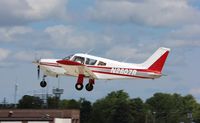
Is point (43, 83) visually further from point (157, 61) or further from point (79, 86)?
point (157, 61)

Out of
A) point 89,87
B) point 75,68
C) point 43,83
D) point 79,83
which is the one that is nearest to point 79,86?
point 79,83

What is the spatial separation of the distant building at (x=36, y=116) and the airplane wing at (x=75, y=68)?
61.2 m

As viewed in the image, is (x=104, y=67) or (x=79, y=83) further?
(x=104, y=67)

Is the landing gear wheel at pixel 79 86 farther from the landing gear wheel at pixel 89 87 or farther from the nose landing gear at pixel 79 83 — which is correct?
the landing gear wheel at pixel 89 87

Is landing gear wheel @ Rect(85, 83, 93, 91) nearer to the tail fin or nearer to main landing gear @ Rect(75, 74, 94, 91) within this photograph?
main landing gear @ Rect(75, 74, 94, 91)

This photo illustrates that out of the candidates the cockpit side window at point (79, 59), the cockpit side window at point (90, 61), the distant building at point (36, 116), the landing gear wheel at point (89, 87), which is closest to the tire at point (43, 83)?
the cockpit side window at point (79, 59)

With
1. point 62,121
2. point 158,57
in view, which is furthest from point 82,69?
point 62,121

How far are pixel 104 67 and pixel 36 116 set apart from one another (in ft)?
221

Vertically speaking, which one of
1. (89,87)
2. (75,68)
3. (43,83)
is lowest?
(89,87)

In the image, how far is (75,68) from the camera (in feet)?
233

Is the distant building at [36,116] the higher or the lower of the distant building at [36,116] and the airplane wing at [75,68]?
the higher

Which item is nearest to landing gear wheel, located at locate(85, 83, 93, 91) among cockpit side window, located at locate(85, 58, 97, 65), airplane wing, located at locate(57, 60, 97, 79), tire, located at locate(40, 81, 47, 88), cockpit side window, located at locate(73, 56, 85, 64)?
airplane wing, located at locate(57, 60, 97, 79)

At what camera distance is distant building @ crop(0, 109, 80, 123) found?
13375 centimetres

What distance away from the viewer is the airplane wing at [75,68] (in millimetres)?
69688
